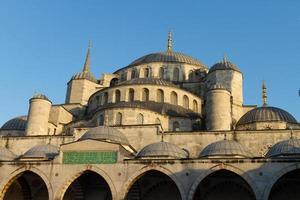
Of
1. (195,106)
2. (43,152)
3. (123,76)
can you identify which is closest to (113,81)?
(123,76)

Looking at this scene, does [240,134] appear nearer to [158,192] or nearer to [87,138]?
[158,192]

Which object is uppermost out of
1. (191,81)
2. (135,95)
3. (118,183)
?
(191,81)

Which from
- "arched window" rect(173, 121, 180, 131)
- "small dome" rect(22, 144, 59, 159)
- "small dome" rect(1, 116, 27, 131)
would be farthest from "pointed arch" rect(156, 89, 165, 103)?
"small dome" rect(1, 116, 27, 131)

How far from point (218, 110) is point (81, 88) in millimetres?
13214

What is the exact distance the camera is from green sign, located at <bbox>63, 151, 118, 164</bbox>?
20.7 metres

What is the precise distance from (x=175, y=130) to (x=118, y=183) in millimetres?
7413

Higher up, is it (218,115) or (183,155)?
(218,115)

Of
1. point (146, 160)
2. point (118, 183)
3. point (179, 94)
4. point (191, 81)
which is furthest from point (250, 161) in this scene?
point (191, 81)

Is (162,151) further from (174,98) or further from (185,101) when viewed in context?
(185,101)

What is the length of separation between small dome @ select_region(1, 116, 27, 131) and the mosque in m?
0.08

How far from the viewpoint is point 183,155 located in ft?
69.5

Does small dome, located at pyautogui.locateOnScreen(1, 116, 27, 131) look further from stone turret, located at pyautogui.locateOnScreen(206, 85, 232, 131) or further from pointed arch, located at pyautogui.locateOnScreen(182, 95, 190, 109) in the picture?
stone turret, located at pyautogui.locateOnScreen(206, 85, 232, 131)

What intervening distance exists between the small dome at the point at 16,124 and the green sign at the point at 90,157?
1057 centimetres

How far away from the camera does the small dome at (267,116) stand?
2586cm
